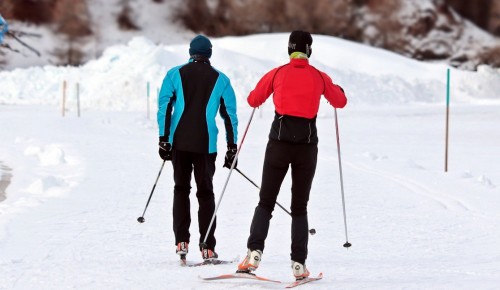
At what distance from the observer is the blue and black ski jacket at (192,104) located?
5.96 meters

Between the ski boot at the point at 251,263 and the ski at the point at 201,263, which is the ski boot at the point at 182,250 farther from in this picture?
the ski boot at the point at 251,263

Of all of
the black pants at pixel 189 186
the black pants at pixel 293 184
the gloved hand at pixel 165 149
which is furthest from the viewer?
the black pants at pixel 189 186

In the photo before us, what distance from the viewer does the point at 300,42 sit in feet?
17.7

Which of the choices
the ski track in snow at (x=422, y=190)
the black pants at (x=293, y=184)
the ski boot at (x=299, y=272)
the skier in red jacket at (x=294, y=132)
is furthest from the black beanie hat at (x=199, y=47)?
the ski track in snow at (x=422, y=190)

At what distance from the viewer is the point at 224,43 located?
60.2 m

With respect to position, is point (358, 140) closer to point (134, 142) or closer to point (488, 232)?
point (134, 142)

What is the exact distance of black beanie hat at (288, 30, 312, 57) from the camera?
5383mm

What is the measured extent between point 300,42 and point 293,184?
920mm

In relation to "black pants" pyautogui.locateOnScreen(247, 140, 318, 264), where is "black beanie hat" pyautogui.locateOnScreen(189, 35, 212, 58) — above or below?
above

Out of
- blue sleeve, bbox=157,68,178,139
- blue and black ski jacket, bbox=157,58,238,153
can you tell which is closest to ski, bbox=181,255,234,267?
blue and black ski jacket, bbox=157,58,238,153

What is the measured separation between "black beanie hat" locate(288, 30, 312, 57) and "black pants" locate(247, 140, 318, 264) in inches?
23.8

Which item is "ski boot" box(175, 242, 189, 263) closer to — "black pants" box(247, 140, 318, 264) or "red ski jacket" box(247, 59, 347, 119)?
"black pants" box(247, 140, 318, 264)

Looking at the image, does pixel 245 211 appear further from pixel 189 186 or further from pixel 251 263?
pixel 251 263

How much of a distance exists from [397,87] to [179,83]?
45.5 meters
